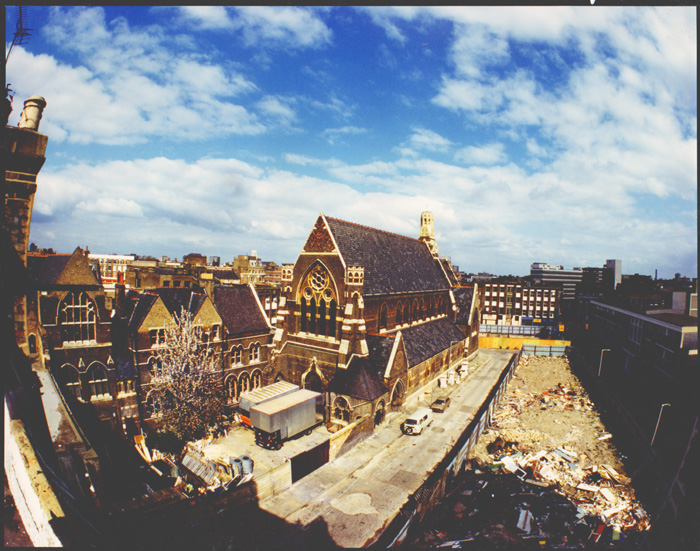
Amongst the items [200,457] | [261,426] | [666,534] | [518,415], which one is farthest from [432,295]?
[666,534]

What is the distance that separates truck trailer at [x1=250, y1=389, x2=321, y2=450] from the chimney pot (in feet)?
65.1

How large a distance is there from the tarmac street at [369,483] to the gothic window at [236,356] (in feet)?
47.8

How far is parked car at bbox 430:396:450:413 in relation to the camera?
31.5 meters

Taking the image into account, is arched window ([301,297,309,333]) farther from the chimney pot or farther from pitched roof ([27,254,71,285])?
the chimney pot

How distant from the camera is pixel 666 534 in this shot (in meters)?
7.95

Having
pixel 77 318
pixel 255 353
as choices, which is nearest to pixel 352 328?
pixel 255 353

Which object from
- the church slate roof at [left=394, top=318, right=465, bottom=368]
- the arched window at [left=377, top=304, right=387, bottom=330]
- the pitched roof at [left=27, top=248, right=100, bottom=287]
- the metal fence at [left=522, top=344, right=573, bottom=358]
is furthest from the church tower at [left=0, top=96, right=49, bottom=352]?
the metal fence at [left=522, top=344, right=573, bottom=358]

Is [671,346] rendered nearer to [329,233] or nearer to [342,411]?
[342,411]

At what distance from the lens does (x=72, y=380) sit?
24.3 m

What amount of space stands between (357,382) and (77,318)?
1970 centimetres

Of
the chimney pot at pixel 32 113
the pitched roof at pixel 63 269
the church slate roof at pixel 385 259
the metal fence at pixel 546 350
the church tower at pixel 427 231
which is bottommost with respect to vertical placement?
the metal fence at pixel 546 350

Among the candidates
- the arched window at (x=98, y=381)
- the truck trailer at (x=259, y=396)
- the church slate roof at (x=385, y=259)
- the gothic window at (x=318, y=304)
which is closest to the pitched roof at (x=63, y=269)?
the arched window at (x=98, y=381)

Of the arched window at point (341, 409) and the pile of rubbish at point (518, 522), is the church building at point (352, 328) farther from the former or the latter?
the pile of rubbish at point (518, 522)

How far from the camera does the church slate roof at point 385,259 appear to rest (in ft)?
104
